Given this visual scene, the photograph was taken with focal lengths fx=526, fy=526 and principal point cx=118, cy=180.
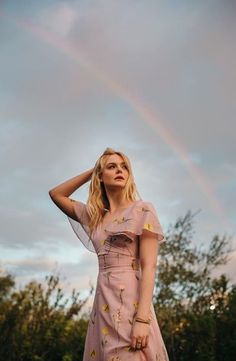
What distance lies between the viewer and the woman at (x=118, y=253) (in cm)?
215

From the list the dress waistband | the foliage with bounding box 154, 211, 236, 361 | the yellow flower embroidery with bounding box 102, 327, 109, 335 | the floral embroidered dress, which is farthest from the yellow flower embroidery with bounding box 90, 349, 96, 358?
the foliage with bounding box 154, 211, 236, 361

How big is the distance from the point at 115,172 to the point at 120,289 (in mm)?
615

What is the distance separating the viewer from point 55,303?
10.3m

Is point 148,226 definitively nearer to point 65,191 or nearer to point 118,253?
point 118,253

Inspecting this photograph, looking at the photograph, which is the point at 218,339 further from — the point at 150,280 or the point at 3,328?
the point at 150,280

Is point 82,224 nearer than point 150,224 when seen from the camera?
No

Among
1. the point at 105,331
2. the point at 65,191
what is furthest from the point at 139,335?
the point at 65,191

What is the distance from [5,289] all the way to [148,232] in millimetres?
24780

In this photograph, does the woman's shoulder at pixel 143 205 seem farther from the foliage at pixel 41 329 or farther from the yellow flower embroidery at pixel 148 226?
the foliage at pixel 41 329

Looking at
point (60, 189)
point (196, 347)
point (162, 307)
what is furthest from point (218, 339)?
point (60, 189)

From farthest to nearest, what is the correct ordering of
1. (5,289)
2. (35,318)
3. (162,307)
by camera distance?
(5,289), (162,307), (35,318)

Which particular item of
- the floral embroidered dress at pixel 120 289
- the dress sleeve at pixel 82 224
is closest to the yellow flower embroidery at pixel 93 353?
the floral embroidered dress at pixel 120 289

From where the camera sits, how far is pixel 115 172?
259 centimetres

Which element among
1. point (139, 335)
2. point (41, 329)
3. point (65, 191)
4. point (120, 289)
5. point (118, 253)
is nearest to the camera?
point (139, 335)
